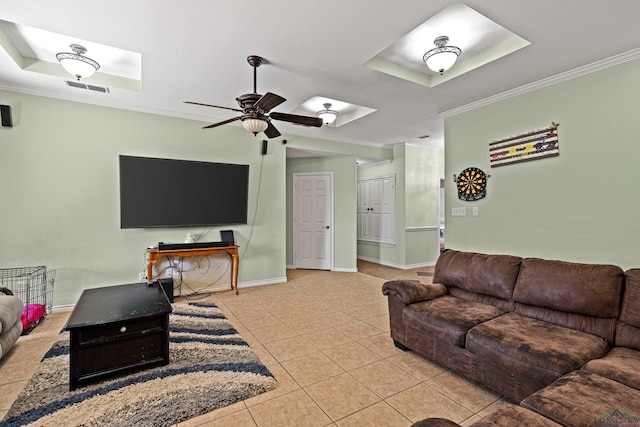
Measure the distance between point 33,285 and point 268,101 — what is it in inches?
139

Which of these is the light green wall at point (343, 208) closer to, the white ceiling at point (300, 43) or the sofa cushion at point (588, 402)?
the white ceiling at point (300, 43)

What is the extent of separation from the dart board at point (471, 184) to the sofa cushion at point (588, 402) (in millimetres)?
2698

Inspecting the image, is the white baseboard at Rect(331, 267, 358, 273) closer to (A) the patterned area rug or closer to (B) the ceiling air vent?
(A) the patterned area rug

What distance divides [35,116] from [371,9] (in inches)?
154

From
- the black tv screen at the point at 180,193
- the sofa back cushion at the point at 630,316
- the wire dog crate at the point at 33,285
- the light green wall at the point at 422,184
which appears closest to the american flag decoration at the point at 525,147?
the sofa back cushion at the point at 630,316

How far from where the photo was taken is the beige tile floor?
6.14 ft

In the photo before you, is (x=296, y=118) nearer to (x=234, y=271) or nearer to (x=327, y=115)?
(x=327, y=115)

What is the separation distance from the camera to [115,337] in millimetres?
2180

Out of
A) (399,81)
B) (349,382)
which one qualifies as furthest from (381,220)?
(349,382)

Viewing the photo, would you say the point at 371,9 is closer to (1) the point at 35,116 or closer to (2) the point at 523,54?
(2) the point at 523,54

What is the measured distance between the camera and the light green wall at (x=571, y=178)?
2771mm

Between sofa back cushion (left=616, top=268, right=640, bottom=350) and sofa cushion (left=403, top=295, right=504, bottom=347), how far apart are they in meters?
0.69

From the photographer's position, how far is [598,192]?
2.93 m

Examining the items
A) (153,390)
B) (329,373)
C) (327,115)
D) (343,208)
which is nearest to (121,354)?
(153,390)
